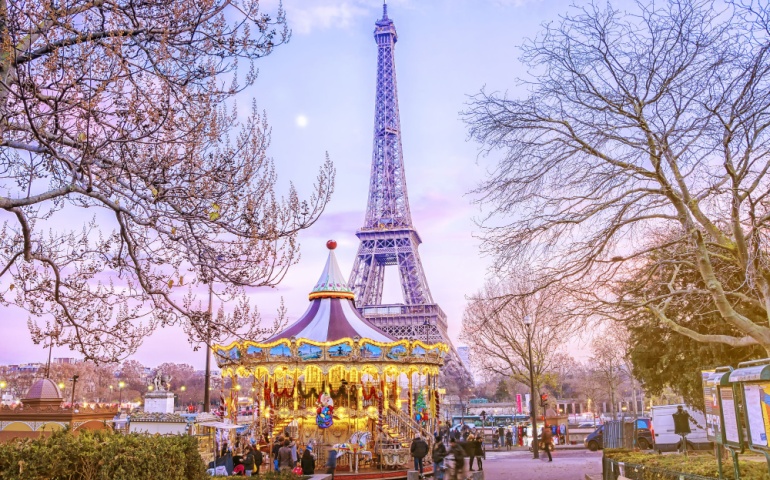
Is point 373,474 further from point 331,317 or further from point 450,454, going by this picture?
point 331,317

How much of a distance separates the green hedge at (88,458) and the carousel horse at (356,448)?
12017mm

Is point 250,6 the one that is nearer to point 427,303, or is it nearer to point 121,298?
point 121,298

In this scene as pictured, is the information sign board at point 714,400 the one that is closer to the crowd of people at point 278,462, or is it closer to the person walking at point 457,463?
the person walking at point 457,463

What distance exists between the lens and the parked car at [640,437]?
87.0 ft

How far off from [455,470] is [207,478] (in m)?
5.76

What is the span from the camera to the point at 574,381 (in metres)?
103

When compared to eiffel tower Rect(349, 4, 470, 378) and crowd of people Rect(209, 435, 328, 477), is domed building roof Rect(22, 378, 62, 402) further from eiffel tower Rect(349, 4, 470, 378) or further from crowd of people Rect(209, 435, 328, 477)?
eiffel tower Rect(349, 4, 470, 378)

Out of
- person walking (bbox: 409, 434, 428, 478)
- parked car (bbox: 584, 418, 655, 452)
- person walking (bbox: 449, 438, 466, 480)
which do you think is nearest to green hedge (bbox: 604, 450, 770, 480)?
person walking (bbox: 449, 438, 466, 480)

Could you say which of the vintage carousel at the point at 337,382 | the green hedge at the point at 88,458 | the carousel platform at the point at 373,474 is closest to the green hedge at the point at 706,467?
the green hedge at the point at 88,458

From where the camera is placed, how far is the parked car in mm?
26516

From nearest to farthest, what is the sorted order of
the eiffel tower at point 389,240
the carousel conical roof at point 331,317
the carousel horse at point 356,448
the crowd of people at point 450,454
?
the crowd of people at point 450,454 → the carousel horse at point 356,448 → the carousel conical roof at point 331,317 → the eiffel tower at point 389,240

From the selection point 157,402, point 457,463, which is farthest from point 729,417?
point 157,402

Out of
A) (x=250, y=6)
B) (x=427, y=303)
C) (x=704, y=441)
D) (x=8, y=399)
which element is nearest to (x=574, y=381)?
(x=427, y=303)

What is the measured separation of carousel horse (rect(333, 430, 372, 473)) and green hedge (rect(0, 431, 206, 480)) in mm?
12017
